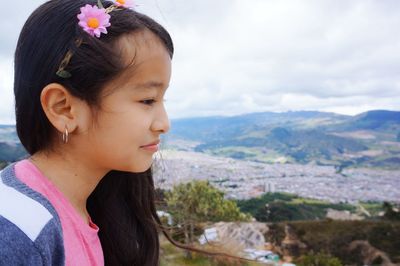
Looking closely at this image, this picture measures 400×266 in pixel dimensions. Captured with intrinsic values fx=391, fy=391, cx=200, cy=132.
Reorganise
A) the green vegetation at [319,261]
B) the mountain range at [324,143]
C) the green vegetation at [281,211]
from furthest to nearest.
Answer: the mountain range at [324,143] < the green vegetation at [281,211] < the green vegetation at [319,261]

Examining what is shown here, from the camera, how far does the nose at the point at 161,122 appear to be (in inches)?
43.6

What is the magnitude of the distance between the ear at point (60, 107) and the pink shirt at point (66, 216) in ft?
0.44

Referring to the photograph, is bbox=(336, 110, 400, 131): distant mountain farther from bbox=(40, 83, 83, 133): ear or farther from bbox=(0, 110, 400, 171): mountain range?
bbox=(40, 83, 83, 133): ear

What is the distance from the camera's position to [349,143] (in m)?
114

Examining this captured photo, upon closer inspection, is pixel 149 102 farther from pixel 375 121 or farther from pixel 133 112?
pixel 375 121

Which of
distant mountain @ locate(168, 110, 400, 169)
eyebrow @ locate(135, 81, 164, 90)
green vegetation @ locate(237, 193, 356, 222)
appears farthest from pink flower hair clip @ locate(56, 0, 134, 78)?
distant mountain @ locate(168, 110, 400, 169)

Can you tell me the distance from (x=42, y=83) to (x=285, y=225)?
24966 mm

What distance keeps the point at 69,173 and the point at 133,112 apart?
0.83ft

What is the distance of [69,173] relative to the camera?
110cm

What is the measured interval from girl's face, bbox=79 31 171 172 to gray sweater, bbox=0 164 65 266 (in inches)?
9.6

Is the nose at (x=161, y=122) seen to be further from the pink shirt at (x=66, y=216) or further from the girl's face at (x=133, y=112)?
the pink shirt at (x=66, y=216)

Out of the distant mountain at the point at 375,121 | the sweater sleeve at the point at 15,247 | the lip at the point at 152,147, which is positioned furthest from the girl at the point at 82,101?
the distant mountain at the point at 375,121

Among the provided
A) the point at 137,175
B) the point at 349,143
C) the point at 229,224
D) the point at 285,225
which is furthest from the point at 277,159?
A: the point at 137,175

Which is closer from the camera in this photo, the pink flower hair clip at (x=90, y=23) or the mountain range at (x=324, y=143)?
the pink flower hair clip at (x=90, y=23)
